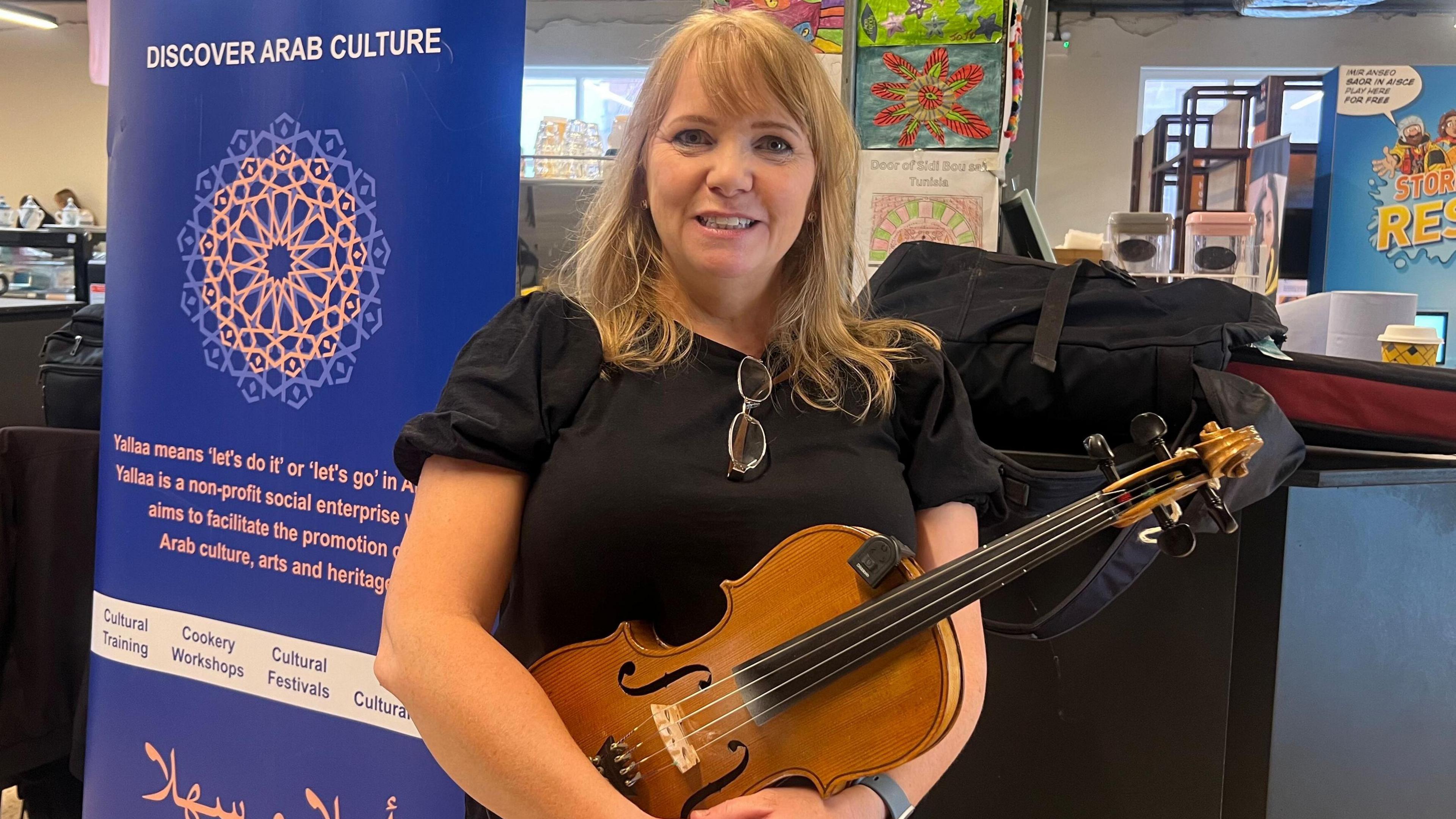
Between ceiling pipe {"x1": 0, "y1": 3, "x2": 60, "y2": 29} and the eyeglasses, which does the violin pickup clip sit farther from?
ceiling pipe {"x1": 0, "y1": 3, "x2": 60, "y2": 29}

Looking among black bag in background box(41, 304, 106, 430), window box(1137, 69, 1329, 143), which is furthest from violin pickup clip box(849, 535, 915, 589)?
window box(1137, 69, 1329, 143)

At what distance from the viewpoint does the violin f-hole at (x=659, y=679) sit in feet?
2.99

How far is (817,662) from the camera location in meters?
0.84

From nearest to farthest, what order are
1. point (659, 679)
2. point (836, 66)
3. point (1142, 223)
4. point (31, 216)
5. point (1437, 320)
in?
point (659, 679) → point (836, 66) → point (1142, 223) → point (1437, 320) → point (31, 216)

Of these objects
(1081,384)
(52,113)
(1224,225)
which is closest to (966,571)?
(1081,384)

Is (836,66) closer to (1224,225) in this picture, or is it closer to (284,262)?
(284,262)

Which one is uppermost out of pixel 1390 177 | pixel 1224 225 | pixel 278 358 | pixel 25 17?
pixel 25 17

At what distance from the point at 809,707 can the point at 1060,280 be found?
0.75 m

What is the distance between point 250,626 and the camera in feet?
5.70

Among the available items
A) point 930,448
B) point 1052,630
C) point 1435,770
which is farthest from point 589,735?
point 1435,770

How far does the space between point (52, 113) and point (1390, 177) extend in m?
9.62

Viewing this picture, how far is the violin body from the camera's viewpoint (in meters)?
0.83

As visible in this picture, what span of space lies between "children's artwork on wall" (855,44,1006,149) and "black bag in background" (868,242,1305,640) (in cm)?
65

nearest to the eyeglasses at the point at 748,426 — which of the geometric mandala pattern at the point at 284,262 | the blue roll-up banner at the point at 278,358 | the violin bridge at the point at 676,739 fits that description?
the violin bridge at the point at 676,739
